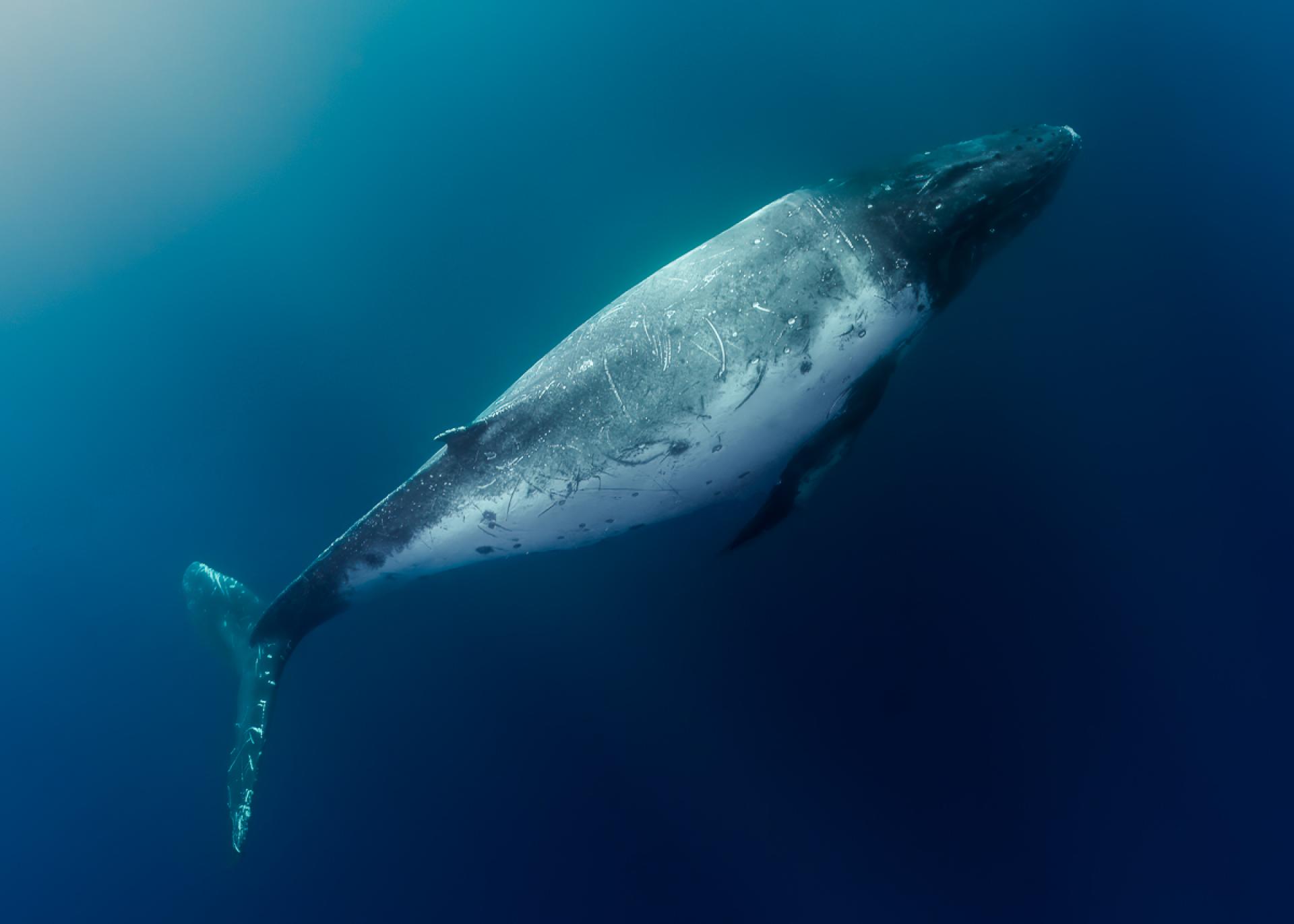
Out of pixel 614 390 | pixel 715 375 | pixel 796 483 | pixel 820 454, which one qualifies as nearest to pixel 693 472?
pixel 715 375

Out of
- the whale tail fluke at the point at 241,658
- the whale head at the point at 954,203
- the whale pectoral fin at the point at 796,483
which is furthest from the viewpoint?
the whale tail fluke at the point at 241,658

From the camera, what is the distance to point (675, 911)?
7262mm

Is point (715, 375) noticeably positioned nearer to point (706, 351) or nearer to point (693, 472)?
point (706, 351)

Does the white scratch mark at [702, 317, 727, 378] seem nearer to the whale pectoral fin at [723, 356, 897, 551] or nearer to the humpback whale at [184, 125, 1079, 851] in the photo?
the humpback whale at [184, 125, 1079, 851]

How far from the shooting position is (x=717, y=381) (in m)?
5.21

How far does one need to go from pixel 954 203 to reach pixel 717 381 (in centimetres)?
301

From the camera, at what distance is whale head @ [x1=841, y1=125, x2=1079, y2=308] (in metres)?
5.66

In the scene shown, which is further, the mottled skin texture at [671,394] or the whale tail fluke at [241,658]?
the whale tail fluke at [241,658]

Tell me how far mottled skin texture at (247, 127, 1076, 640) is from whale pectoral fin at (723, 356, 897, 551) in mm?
36

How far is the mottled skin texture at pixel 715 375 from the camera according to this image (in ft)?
17.3

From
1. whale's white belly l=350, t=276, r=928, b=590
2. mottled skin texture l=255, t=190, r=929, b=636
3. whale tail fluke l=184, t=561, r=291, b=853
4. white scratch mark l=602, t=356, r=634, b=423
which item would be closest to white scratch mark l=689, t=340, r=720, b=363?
mottled skin texture l=255, t=190, r=929, b=636

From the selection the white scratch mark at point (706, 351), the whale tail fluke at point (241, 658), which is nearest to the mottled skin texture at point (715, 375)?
the white scratch mark at point (706, 351)

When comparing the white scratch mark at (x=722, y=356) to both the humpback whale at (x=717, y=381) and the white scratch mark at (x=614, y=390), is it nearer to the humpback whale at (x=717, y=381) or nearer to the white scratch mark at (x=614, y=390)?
the humpback whale at (x=717, y=381)

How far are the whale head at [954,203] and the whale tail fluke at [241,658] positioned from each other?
24.5ft
